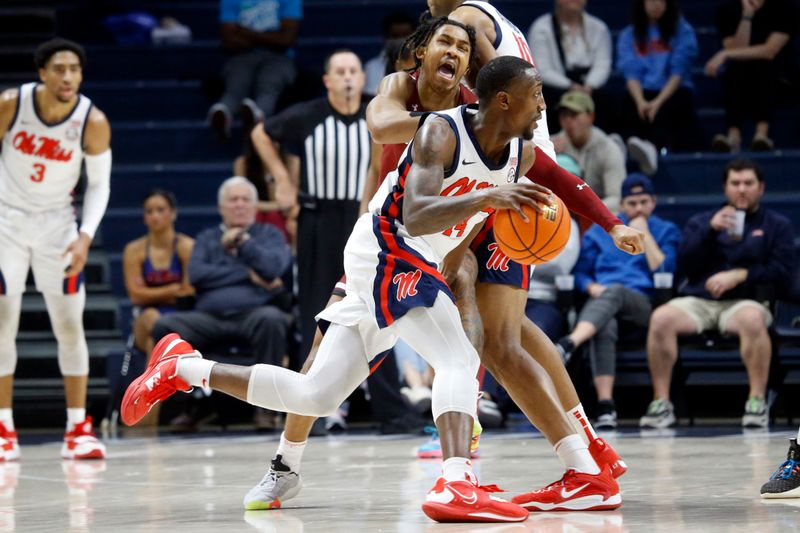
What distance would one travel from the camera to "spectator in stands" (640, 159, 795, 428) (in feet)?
25.7

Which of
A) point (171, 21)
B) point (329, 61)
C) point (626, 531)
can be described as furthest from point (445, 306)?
point (171, 21)

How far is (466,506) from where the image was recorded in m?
3.72

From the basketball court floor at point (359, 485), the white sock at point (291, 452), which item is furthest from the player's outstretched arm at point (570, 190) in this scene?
the white sock at point (291, 452)

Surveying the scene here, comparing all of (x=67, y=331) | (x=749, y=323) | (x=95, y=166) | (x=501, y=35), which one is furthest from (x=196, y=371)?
(x=749, y=323)

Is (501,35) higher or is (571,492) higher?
(501,35)

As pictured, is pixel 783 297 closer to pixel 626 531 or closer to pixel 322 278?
pixel 322 278

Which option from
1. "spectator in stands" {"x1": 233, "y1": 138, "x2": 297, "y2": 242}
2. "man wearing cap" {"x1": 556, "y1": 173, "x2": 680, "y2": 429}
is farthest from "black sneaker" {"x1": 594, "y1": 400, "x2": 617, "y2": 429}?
"spectator in stands" {"x1": 233, "y1": 138, "x2": 297, "y2": 242}

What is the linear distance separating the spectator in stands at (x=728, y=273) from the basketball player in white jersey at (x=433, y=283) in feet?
12.8

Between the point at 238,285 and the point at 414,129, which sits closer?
the point at 414,129

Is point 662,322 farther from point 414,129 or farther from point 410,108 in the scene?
point 414,129

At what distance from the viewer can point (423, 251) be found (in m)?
3.96

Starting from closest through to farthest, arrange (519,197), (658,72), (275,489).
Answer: (519,197) → (275,489) → (658,72)

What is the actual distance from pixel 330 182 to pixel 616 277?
6.28 ft

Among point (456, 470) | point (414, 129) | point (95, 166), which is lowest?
point (456, 470)
